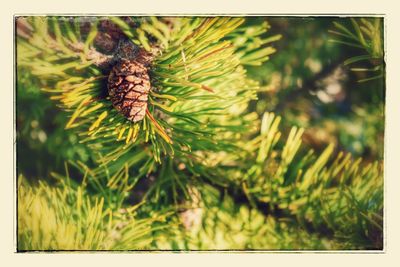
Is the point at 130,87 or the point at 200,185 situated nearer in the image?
the point at 130,87

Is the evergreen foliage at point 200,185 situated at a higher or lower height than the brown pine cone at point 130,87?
lower

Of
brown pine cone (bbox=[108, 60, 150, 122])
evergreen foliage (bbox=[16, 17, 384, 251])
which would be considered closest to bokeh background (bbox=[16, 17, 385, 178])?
evergreen foliage (bbox=[16, 17, 384, 251])

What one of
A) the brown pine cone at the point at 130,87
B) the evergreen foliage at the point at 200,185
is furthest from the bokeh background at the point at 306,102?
the brown pine cone at the point at 130,87

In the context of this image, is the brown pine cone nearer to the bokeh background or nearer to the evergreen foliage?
the evergreen foliage

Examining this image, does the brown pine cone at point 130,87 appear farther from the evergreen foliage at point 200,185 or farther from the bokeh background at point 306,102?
the bokeh background at point 306,102

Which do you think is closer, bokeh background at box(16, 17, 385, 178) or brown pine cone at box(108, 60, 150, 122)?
brown pine cone at box(108, 60, 150, 122)

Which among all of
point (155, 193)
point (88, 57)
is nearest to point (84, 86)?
point (88, 57)

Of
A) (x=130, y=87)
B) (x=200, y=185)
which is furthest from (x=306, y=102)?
(x=130, y=87)

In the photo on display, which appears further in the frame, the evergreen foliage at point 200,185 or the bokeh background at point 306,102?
the bokeh background at point 306,102

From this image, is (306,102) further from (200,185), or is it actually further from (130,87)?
(130,87)
